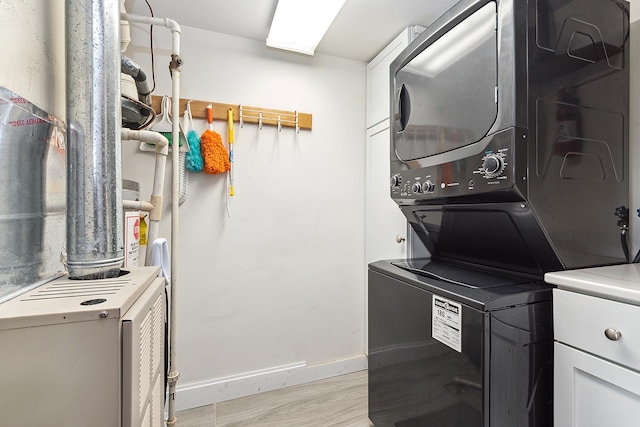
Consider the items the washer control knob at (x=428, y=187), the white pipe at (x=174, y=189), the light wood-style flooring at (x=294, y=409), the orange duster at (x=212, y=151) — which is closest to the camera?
the washer control knob at (x=428, y=187)

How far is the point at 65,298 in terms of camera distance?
24.6 inches

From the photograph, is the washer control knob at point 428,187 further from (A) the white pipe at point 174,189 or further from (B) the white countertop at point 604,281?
(A) the white pipe at point 174,189

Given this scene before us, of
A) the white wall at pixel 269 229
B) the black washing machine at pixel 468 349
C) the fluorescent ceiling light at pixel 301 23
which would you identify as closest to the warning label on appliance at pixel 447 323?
the black washing machine at pixel 468 349

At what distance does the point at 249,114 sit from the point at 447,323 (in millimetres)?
1738

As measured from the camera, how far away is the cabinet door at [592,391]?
781 millimetres

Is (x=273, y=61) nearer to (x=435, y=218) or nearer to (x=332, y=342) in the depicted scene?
(x=435, y=218)

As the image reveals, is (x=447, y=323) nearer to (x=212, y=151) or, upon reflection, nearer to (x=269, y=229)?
(x=269, y=229)

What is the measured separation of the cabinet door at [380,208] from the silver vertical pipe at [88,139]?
1.55 m

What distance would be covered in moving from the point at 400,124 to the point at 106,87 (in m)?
1.29

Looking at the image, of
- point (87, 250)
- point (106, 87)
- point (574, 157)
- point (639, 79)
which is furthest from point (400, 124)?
point (87, 250)

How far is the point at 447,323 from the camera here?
3.54 feet

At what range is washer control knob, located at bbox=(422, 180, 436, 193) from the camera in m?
1.31

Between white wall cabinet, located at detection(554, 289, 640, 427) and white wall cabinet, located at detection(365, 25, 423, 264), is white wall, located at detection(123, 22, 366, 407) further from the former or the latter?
white wall cabinet, located at detection(554, 289, 640, 427)

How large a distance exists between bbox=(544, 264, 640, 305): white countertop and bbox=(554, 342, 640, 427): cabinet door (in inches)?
7.5
